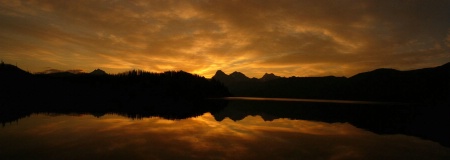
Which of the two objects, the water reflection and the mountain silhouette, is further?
the mountain silhouette

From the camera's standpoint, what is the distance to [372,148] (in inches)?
940

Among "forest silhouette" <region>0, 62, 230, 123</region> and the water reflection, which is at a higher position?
"forest silhouette" <region>0, 62, 230, 123</region>

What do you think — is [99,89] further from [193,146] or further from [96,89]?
[193,146]

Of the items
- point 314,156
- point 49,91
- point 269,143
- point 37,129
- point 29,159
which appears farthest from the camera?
point 49,91

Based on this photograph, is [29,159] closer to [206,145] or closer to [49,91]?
[206,145]

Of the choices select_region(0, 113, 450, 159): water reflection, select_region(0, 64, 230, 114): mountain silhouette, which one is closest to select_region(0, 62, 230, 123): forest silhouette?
select_region(0, 64, 230, 114): mountain silhouette

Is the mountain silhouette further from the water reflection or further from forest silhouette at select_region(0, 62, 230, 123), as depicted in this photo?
the water reflection

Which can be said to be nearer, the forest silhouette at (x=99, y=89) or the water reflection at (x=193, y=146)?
the water reflection at (x=193, y=146)

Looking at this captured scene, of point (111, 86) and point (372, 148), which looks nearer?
point (372, 148)

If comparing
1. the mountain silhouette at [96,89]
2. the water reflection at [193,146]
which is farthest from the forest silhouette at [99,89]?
the water reflection at [193,146]

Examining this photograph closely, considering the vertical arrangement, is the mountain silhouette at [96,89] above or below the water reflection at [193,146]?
above

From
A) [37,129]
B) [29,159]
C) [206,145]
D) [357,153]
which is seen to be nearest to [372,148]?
[357,153]

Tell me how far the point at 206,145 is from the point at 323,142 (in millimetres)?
10738

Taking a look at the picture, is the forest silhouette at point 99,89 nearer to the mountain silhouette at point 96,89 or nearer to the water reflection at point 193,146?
the mountain silhouette at point 96,89
